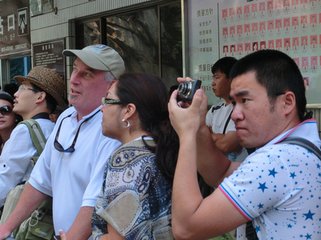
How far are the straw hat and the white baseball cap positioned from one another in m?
0.76

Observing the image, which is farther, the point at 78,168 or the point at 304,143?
the point at 78,168

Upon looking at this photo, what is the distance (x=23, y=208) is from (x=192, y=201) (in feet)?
5.24

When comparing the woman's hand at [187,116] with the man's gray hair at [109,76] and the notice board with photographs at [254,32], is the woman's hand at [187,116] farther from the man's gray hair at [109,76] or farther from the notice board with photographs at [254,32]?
the notice board with photographs at [254,32]

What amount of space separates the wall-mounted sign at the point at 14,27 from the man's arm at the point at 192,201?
26.9 ft

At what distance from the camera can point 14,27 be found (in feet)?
32.9

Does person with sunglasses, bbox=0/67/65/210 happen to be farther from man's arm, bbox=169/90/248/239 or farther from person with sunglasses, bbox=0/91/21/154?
man's arm, bbox=169/90/248/239

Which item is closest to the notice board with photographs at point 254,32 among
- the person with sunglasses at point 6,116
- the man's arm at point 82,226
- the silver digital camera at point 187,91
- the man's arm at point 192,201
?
the person with sunglasses at point 6,116

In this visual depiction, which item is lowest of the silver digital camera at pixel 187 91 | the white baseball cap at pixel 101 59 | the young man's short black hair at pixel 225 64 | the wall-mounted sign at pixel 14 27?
the silver digital camera at pixel 187 91

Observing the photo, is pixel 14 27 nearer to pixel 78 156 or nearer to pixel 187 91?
pixel 78 156

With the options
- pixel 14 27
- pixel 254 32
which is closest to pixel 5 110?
pixel 254 32

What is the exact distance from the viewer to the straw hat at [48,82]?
3.54m

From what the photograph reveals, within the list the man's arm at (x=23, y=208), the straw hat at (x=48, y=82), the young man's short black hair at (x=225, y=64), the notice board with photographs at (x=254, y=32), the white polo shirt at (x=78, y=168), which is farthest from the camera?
the young man's short black hair at (x=225, y=64)

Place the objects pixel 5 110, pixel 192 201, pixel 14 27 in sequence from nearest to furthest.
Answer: pixel 192 201 → pixel 5 110 → pixel 14 27

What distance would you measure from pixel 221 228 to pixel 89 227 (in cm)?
102
